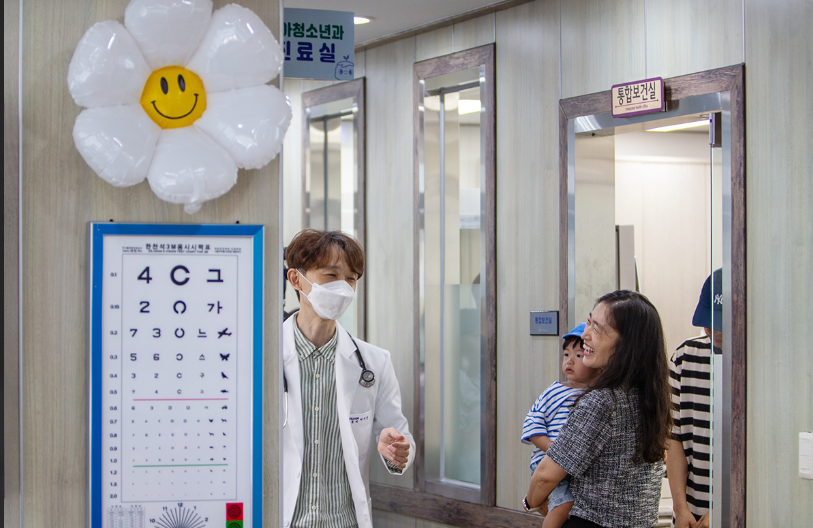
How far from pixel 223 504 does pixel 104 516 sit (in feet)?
0.79

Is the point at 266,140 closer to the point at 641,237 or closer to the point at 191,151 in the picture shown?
the point at 191,151

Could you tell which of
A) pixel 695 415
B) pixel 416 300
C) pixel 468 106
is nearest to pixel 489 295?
→ pixel 416 300

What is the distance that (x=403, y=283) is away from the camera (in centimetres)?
440

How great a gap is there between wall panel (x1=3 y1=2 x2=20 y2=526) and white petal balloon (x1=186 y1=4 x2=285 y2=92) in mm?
389

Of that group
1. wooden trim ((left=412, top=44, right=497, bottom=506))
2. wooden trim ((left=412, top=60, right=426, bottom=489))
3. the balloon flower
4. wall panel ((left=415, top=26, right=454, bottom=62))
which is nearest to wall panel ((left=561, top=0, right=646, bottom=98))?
wooden trim ((left=412, top=44, right=497, bottom=506))

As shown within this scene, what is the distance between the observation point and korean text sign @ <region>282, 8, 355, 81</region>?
112 inches

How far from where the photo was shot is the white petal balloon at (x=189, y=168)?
5.11ft

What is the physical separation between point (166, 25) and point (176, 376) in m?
0.71

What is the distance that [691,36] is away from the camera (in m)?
3.27

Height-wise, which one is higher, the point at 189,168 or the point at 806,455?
the point at 189,168

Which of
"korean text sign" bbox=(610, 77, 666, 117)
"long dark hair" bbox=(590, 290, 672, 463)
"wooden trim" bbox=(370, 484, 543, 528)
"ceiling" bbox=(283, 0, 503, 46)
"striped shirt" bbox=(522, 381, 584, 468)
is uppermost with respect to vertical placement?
"ceiling" bbox=(283, 0, 503, 46)

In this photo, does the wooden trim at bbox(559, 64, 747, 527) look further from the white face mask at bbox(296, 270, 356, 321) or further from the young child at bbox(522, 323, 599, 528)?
the white face mask at bbox(296, 270, 356, 321)

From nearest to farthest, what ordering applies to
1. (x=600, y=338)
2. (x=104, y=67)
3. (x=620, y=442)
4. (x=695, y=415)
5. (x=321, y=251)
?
1. (x=104, y=67)
2. (x=620, y=442)
3. (x=600, y=338)
4. (x=321, y=251)
5. (x=695, y=415)

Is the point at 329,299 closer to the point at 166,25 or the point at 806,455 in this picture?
the point at 166,25
